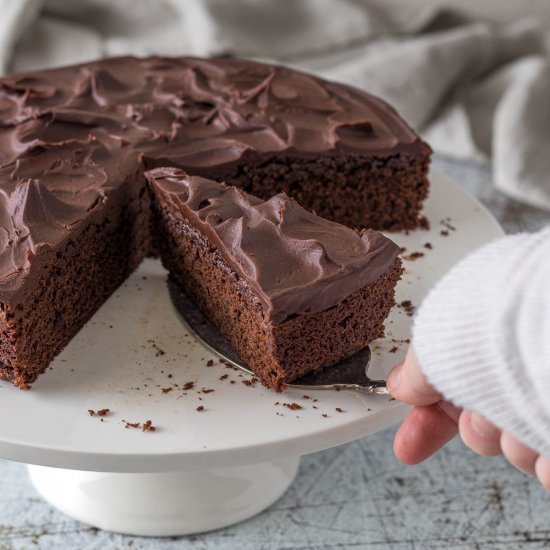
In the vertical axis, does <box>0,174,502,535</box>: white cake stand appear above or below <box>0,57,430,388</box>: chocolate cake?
below

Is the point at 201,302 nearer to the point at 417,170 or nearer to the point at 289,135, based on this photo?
the point at 289,135

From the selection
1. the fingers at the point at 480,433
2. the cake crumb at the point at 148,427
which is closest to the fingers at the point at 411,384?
the fingers at the point at 480,433

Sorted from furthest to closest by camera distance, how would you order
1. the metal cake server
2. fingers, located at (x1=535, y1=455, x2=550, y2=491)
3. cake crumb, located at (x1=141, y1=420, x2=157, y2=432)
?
the metal cake server → cake crumb, located at (x1=141, y1=420, x2=157, y2=432) → fingers, located at (x1=535, y1=455, x2=550, y2=491)

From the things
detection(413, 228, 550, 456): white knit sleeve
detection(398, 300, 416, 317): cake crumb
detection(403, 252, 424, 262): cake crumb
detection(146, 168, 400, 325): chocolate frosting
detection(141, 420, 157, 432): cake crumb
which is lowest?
detection(141, 420, 157, 432): cake crumb

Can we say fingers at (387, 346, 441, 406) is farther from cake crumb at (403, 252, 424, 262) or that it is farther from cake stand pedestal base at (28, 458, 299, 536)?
cake crumb at (403, 252, 424, 262)

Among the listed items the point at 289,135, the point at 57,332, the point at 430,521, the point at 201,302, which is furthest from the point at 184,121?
the point at 430,521

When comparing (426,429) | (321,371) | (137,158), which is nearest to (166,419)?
(321,371)

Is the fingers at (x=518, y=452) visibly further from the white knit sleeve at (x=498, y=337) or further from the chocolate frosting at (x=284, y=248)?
the chocolate frosting at (x=284, y=248)

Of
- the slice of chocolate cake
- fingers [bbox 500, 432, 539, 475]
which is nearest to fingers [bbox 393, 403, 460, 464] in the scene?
fingers [bbox 500, 432, 539, 475]
